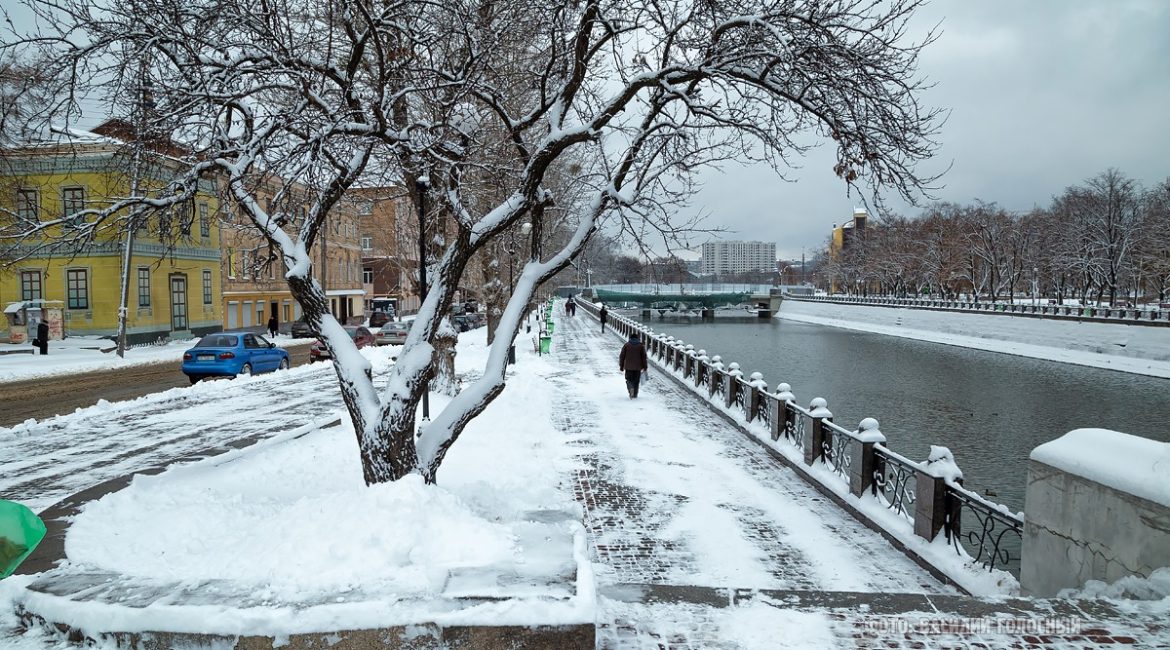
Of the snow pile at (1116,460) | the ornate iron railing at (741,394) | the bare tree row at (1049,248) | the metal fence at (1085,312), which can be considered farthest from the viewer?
the bare tree row at (1049,248)

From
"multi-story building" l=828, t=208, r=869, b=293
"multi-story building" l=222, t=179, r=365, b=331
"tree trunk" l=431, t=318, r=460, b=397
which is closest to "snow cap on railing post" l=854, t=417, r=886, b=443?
"tree trunk" l=431, t=318, r=460, b=397

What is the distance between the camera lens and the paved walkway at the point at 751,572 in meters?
4.38

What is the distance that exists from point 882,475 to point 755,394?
5.08 metres

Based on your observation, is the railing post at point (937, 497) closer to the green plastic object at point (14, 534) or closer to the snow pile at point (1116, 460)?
the snow pile at point (1116, 460)

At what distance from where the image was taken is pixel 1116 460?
191 inches

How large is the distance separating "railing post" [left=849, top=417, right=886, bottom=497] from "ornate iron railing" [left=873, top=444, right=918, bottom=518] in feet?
0.20

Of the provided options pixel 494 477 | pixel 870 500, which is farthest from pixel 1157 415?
pixel 494 477

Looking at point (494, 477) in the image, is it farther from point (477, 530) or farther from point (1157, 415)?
point (1157, 415)

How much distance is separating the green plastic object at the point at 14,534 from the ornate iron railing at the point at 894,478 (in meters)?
7.38

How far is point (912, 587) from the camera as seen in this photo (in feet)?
20.4

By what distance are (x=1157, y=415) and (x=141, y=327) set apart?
40.8m

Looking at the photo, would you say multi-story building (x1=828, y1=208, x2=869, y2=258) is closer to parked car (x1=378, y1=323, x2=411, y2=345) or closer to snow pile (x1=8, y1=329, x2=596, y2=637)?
parked car (x1=378, y1=323, x2=411, y2=345)

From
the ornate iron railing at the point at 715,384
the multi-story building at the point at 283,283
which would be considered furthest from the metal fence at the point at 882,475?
the multi-story building at the point at 283,283

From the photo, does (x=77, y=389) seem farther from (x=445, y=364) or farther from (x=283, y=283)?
(x=283, y=283)
